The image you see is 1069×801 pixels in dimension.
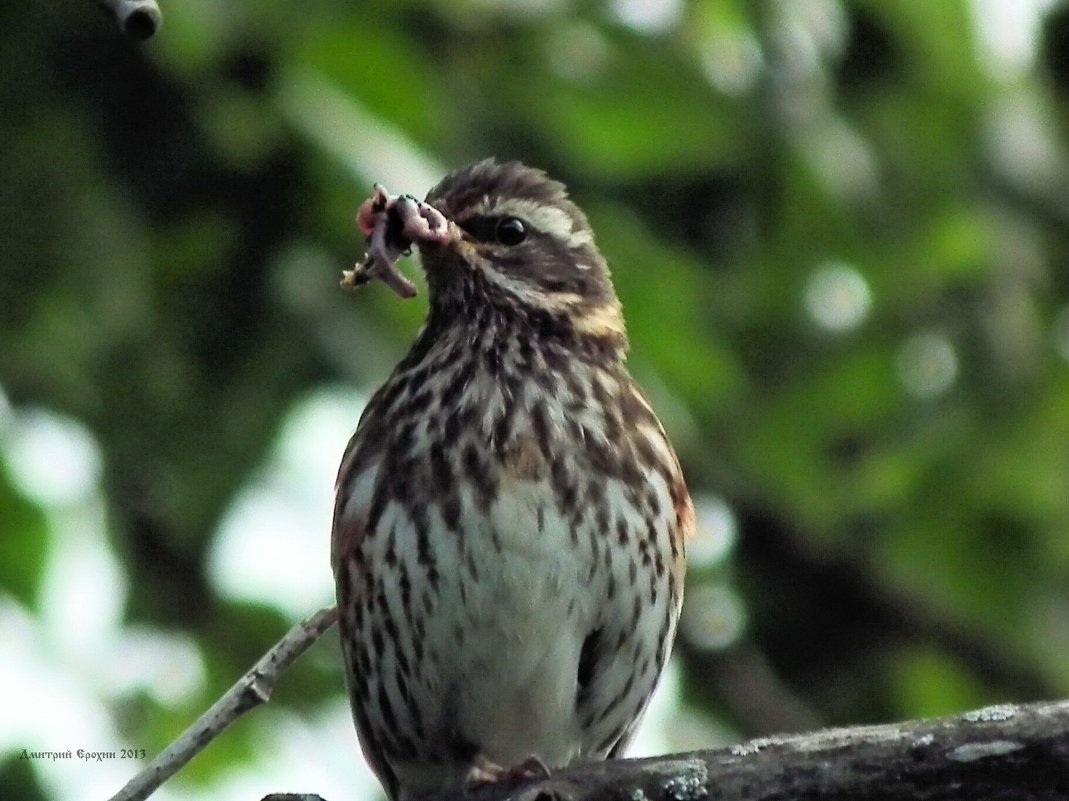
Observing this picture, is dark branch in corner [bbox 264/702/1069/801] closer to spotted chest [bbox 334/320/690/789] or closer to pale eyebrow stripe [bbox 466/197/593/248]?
spotted chest [bbox 334/320/690/789]

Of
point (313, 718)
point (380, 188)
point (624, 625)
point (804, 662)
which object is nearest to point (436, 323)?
point (380, 188)

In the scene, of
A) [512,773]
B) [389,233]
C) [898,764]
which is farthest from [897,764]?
[389,233]

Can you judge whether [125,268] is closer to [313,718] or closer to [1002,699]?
[313,718]

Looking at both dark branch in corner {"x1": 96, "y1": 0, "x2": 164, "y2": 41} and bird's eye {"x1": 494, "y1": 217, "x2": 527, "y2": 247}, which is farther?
bird's eye {"x1": 494, "y1": 217, "x2": 527, "y2": 247}

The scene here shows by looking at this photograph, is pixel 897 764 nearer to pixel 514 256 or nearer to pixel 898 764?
pixel 898 764

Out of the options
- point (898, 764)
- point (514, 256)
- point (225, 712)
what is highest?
point (514, 256)

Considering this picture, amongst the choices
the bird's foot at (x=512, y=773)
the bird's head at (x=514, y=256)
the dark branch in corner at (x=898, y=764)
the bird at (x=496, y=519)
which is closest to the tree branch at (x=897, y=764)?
the dark branch in corner at (x=898, y=764)

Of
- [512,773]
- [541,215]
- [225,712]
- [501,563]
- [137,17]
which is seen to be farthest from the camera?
[541,215]

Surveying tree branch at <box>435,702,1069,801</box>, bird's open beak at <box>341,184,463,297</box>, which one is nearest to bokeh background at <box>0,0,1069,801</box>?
bird's open beak at <box>341,184,463,297</box>
